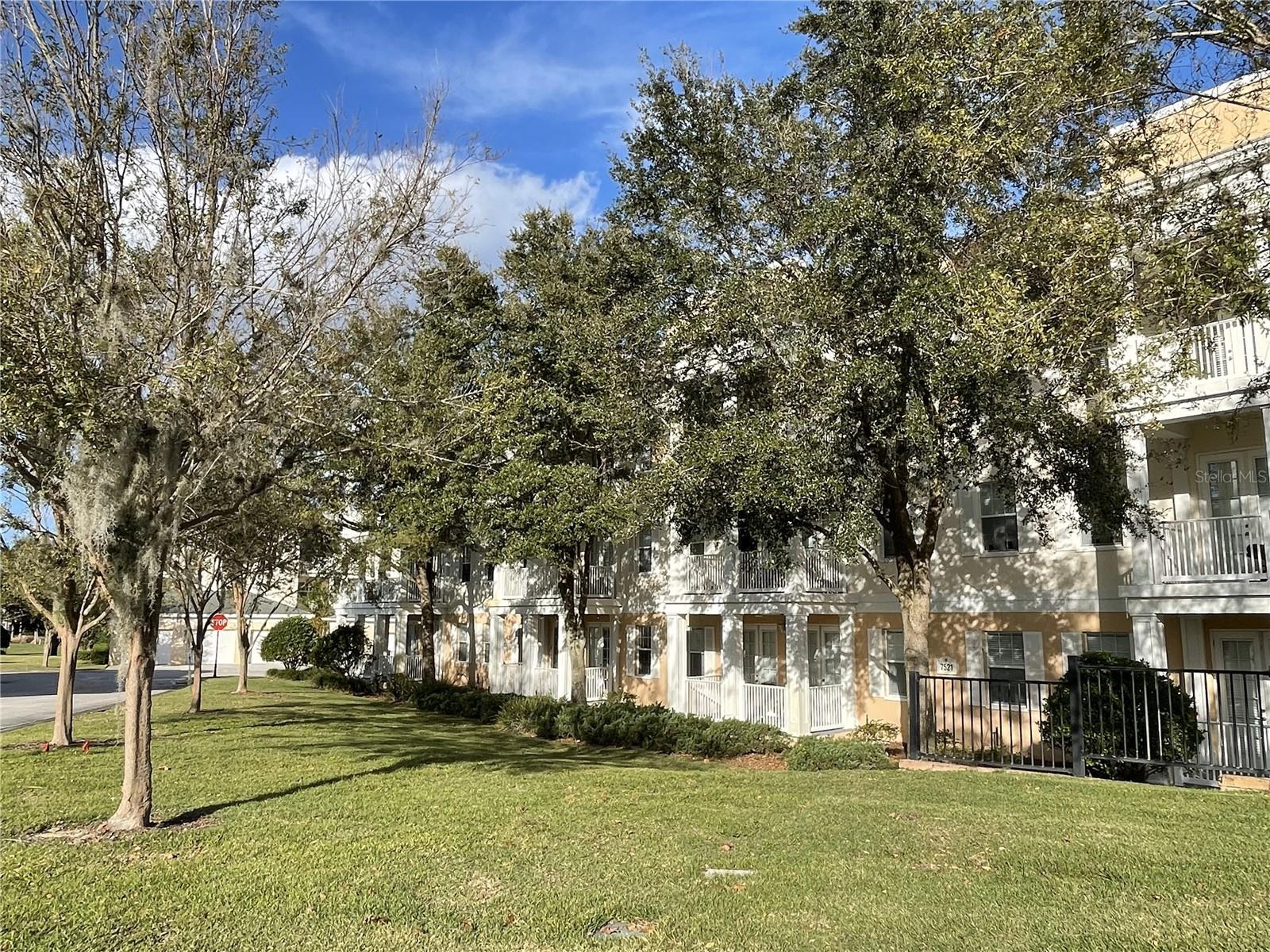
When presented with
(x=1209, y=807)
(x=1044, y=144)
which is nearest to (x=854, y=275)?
(x=1044, y=144)

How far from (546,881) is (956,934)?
9.45 ft

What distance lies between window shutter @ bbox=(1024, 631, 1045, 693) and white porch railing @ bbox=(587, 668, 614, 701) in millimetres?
11859

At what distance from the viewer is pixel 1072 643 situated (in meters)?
16.3

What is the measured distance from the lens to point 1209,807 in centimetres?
847

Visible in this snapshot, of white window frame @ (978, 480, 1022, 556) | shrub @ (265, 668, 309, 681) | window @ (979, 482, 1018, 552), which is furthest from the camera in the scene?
shrub @ (265, 668, 309, 681)

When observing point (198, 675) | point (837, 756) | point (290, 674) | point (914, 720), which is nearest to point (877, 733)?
point (837, 756)

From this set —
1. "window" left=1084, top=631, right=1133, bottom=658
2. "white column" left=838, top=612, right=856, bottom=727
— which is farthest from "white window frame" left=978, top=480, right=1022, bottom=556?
"white column" left=838, top=612, right=856, bottom=727

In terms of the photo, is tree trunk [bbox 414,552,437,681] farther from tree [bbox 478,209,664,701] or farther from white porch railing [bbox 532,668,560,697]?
tree [bbox 478,209,664,701]

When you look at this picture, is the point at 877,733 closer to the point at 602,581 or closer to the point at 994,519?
the point at 994,519

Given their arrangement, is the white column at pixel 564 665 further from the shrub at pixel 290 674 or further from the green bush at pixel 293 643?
the green bush at pixel 293 643

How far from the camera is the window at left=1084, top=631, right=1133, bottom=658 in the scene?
15.7m

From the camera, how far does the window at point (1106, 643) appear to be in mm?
15727

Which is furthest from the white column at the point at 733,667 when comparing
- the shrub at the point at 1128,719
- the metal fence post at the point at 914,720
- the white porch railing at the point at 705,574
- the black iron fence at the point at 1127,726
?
the shrub at the point at 1128,719

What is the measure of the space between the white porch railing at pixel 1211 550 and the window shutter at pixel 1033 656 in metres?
3.20
